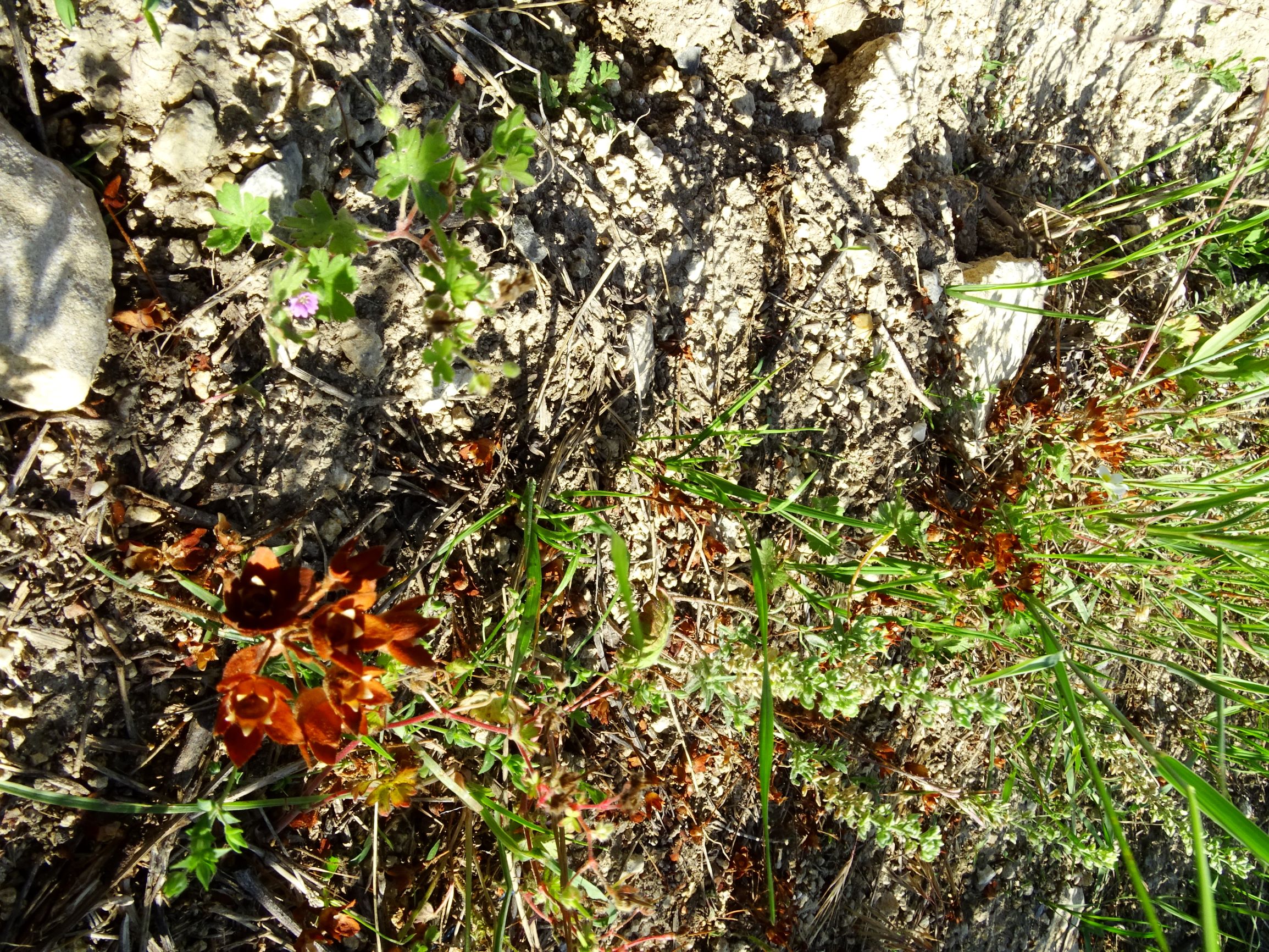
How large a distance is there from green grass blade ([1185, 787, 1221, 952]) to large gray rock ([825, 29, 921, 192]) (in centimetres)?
208

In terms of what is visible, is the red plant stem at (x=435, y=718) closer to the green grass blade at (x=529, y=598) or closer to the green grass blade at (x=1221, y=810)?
the green grass blade at (x=529, y=598)

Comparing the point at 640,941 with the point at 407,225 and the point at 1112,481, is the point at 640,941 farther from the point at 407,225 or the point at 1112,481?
the point at 1112,481

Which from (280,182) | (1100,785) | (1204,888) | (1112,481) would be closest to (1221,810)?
(1204,888)

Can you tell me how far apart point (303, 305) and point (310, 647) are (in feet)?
2.57

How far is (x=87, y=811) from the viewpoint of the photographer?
1.65 m

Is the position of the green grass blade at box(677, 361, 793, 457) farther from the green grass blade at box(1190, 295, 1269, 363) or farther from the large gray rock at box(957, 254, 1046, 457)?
the green grass blade at box(1190, 295, 1269, 363)

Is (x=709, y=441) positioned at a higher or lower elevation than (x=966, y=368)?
lower

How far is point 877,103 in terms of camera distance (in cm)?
255

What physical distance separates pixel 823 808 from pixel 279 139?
260 cm

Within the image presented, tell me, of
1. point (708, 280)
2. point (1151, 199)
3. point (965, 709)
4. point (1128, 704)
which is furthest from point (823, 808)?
point (1151, 199)

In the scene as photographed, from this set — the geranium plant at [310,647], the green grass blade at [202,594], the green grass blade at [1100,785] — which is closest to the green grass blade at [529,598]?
the geranium plant at [310,647]

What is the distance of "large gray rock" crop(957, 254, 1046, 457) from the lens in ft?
8.86

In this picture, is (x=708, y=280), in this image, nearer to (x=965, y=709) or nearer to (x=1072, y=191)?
(x=965, y=709)

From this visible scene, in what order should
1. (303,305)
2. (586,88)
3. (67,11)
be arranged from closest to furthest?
1. (67,11)
2. (303,305)
3. (586,88)
